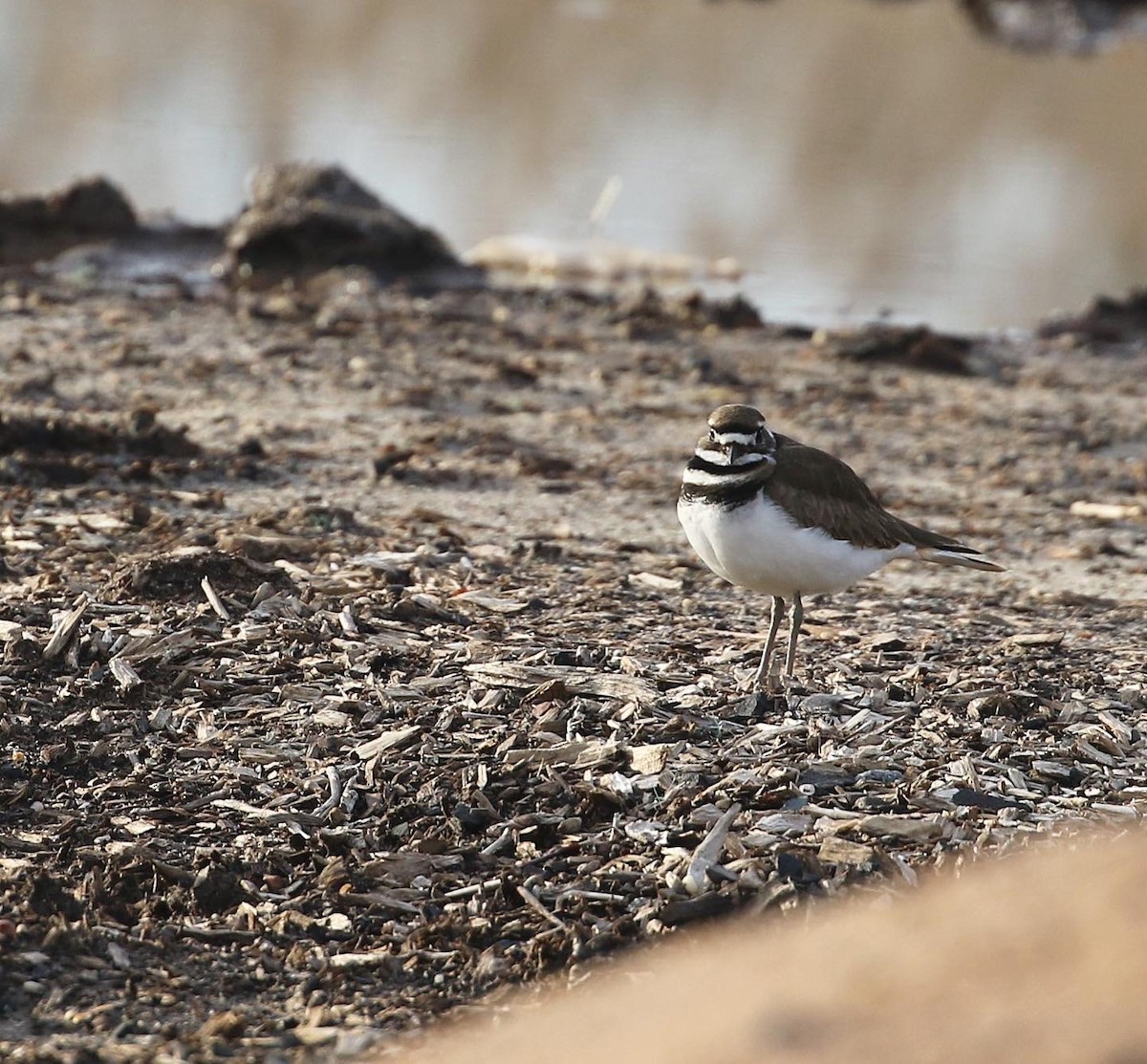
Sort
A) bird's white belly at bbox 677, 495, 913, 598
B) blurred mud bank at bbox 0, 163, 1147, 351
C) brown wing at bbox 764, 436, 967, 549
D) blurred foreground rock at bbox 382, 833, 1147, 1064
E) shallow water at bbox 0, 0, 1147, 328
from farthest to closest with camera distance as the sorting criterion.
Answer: shallow water at bbox 0, 0, 1147, 328 → blurred mud bank at bbox 0, 163, 1147, 351 → brown wing at bbox 764, 436, 967, 549 → bird's white belly at bbox 677, 495, 913, 598 → blurred foreground rock at bbox 382, 833, 1147, 1064

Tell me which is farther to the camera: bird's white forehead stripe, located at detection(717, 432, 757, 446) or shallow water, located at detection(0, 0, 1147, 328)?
shallow water, located at detection(0, 0, 1147, 328)

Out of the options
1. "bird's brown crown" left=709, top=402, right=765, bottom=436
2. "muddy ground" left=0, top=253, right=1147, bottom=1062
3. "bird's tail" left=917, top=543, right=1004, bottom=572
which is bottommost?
"muddy ground" left=0, top=253, right=1147, bottom=1062

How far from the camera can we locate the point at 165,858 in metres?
4.76

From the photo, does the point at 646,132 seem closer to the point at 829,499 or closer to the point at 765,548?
the point at 829,499

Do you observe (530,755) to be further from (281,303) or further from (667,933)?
(281,303)

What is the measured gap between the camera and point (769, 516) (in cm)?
561

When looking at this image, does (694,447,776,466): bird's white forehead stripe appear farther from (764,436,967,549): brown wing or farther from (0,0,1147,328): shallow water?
(0,0,1147,328): shallow water

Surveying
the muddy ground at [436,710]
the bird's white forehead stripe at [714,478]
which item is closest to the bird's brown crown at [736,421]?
the bird's white forehead stripe at [714,478]

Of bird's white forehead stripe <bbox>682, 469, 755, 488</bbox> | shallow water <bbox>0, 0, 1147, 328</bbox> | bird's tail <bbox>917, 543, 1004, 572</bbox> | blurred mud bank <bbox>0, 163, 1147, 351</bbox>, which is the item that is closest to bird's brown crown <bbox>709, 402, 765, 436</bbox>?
bird's white forehead stripe <bbox>682, 469, 755, 488</bbox>

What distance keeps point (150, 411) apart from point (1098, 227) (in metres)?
13.7

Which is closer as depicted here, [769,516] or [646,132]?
[769,516]

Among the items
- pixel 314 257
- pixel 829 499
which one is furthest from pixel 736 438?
pixel 314 257

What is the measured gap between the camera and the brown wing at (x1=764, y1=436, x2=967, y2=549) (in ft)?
18.7

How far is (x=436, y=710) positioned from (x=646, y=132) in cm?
1820
